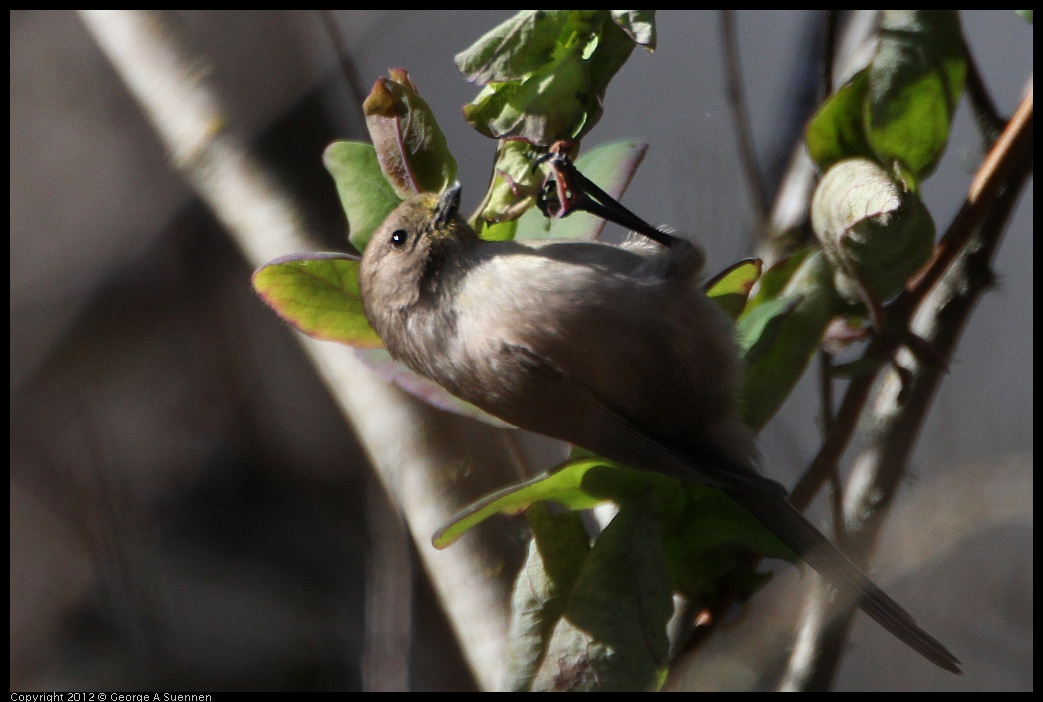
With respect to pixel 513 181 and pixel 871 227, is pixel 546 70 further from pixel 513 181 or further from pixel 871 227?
pixel 871 227

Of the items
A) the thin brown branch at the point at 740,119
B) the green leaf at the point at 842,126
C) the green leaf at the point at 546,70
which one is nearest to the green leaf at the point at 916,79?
the green leaf at the point at 842,126

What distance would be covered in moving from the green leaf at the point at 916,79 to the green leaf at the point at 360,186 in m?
0.49

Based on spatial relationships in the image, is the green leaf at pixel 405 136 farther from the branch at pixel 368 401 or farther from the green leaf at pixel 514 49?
the branch at pixel 368 401

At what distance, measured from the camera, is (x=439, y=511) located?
1.00m

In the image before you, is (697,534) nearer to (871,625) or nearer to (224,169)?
(871,625)

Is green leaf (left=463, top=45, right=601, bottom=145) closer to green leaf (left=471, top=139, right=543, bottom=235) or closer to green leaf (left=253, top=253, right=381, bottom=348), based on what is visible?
green leaf (left=471, top=139, right=543, bottom=235)

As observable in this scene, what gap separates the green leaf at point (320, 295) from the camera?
800 mm

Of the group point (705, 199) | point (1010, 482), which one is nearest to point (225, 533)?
point (705, 199)

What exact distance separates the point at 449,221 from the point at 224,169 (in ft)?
1.48

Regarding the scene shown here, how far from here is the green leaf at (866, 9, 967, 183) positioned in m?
0.84

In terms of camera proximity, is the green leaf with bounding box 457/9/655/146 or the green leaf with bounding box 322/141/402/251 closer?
the green leaf with bounding box 457/9/655/146

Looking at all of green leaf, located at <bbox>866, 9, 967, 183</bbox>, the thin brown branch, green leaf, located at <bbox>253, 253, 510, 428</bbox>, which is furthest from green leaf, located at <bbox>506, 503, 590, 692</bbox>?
the thin brown branch

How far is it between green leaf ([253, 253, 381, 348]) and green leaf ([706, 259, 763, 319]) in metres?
0.36

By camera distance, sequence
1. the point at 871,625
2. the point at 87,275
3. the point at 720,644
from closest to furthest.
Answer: the point at 720,644, the point at 871,625, the point at 87,275
